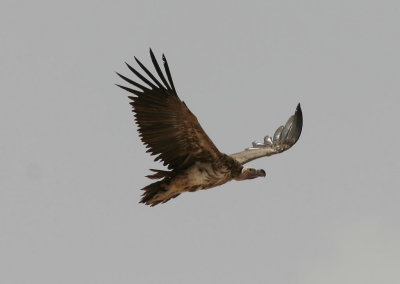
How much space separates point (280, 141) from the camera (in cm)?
2236

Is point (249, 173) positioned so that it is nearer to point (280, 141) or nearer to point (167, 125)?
point (167, 125)

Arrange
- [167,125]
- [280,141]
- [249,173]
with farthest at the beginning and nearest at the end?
[280,141]
[249,173]
[167,125]

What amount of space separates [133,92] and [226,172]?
2789 millimetres

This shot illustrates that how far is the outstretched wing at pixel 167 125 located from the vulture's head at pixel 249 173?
1138 millimetres

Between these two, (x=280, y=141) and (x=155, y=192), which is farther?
(x=280, y=141)

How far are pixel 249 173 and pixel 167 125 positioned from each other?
2672mm

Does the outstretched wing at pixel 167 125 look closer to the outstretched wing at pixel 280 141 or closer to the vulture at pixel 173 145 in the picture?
the vulture at pixel 173 145

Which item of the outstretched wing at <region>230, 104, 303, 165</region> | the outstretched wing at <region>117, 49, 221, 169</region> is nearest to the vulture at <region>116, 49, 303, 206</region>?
the outstretched wing at <region>117, 49, 221, 169</region>

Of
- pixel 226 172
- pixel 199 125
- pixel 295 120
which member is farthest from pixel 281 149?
pixel 199 125

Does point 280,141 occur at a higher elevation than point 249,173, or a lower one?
higher

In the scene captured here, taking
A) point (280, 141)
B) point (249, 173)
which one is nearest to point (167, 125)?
point (249, 173)

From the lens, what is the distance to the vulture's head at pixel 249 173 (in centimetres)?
1823

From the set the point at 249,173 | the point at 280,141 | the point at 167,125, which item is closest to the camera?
the point at 167,125

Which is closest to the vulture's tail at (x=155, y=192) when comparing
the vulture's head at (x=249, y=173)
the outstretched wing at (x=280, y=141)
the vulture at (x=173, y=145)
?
the vulture at (x=173, y=145)
